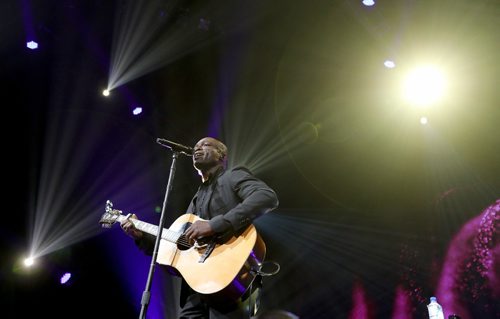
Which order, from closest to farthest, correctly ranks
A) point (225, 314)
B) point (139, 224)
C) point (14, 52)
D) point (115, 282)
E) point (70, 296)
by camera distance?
point (225, 314) < point (139, 224) < point (14, 52) < point (70, 296) < point (115, 282)

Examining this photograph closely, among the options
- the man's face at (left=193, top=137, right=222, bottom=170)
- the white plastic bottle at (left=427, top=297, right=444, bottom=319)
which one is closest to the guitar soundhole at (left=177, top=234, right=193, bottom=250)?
the man's face at (left=193, top=137, right=222, bottom=170)

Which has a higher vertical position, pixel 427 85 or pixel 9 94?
pixel 9 94

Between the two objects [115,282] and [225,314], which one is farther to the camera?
[115,282]

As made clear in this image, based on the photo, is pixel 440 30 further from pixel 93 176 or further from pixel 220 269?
pixel 93 176

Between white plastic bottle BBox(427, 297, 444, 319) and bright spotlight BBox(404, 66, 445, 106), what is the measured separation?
285 centimetres

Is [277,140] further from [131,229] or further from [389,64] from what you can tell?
[131,229]

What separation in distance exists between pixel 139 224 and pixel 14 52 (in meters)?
3.24

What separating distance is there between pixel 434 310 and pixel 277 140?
3.42 meters

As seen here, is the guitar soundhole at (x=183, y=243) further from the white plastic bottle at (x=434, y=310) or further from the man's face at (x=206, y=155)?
the white plastic bottle at (x=434, y=310)

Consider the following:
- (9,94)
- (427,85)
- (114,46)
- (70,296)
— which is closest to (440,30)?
(427,85)

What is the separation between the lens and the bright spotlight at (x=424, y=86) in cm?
567

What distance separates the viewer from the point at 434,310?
538 cm

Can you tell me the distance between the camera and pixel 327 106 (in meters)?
A: 6.57

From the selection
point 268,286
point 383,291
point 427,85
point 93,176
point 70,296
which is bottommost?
point 383,291
